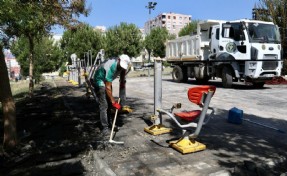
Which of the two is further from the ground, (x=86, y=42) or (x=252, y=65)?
(x=86, y=42)

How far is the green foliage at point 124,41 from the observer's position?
48.6m

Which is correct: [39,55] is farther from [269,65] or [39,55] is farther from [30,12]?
[30,12]

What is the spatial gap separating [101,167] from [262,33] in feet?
35.7

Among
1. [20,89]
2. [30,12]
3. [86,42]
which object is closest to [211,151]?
[30,12]

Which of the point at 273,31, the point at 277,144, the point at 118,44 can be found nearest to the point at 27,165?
the point at 277,144

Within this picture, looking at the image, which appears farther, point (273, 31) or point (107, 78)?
point (273, 31)

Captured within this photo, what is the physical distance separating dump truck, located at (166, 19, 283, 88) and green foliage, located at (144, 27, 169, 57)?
36.1m

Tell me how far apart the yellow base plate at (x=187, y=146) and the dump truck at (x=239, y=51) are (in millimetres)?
8572

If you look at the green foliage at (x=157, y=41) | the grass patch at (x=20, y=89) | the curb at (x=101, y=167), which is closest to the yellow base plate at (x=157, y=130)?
the curb at (x=101, y=167)

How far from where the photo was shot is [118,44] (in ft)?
159

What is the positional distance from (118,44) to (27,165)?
1754 inches

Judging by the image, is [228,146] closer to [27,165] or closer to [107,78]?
[107,78]

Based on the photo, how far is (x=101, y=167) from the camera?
4.36m

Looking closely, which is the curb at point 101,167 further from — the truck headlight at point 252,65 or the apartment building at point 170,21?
the apartment building at point 170,21
